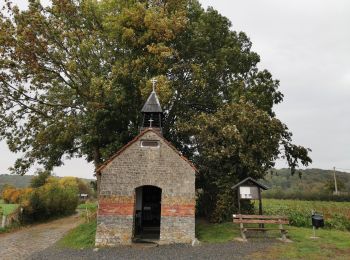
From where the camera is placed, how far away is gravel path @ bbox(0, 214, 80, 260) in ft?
54.0

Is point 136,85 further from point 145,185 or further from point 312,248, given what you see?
point 312,248

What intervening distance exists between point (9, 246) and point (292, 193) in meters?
48.4

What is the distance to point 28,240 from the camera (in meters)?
20.5

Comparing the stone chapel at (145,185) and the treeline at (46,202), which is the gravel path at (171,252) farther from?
the treeline at (46,202)

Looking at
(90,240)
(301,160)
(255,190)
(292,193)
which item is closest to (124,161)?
(90,240)

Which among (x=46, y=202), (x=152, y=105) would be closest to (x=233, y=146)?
(x=152, y=105)

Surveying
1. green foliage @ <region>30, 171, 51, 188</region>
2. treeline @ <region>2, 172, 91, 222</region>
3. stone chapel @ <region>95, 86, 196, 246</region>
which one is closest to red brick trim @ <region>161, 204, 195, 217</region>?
stone chapel @ <region>95, 86, 196, 246</region>

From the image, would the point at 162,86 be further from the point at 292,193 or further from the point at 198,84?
the point at 292,193

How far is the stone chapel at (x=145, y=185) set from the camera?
1669 cm

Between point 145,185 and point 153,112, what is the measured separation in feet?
15.8

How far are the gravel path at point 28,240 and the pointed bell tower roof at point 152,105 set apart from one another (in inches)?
384

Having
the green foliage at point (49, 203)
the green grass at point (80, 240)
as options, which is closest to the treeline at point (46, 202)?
the green foliage at point (49, 203)

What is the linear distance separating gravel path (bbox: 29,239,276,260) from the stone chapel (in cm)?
96

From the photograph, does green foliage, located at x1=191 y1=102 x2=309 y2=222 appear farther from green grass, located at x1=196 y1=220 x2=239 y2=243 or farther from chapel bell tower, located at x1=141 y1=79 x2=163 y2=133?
chapel bell tower, located at x1=141 y1=79 x2=163 y2=133
